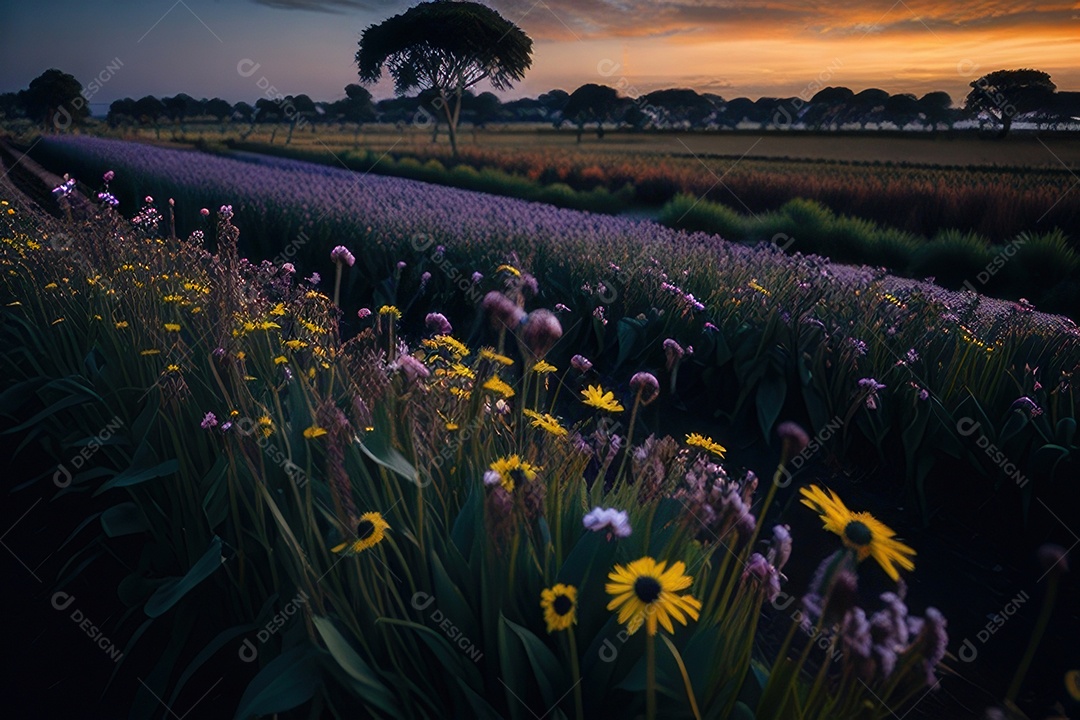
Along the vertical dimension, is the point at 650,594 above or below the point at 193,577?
above

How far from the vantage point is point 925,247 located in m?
9.16

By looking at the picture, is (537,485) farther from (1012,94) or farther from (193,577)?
(1012,94)

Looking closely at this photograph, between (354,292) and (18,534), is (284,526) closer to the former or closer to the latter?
(18,534)

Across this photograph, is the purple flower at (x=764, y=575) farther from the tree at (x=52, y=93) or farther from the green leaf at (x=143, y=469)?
the tree at (x=52, y=93)

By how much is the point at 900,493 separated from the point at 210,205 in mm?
7320

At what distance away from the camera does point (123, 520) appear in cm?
194

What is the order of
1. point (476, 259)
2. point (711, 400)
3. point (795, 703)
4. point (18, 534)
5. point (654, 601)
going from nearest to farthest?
point (654, 601), point (795, 703), point (18, 534), point (711, 400), point (476, 259)

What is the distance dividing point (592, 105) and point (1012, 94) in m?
33.5

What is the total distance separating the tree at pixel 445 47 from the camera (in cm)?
3070

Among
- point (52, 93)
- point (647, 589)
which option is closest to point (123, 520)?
point (647, 589)

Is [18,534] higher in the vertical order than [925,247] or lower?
higher

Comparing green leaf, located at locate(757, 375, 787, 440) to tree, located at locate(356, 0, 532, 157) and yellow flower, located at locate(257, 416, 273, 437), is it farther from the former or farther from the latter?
tree, located at locate(356, 0, 532, 157)

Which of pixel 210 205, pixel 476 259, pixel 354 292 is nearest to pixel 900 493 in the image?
pixel 476 259

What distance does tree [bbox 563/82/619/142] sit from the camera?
129 feet
